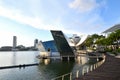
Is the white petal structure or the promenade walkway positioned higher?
the white petal structure

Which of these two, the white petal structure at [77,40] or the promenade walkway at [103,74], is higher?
the white petal structure at [77,40]

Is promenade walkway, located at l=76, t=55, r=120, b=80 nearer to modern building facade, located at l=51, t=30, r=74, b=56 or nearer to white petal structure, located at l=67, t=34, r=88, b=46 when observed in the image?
modern building facade, located at l=51, t=30, r=74, b=56

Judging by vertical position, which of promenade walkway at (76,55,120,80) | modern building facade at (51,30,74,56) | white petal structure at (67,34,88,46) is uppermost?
white petal structure at (67,34,88,46)

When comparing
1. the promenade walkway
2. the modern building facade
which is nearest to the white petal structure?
the modern building facade

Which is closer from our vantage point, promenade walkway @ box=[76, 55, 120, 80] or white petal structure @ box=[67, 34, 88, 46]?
promenade walkway @ box=[76, 55, 120, 80]

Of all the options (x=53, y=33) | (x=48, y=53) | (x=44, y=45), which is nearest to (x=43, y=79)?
(x=53, y=33)

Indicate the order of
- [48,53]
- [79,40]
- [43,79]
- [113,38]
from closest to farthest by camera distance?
[43,79]
[113,38]
[48,53]
[79,40]

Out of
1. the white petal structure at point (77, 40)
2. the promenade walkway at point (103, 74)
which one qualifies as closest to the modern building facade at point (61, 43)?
the promenade walkway at point (103, 74)

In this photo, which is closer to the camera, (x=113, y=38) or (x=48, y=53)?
(x=113, y=38)

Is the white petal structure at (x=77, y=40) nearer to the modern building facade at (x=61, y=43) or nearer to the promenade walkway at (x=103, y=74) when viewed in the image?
the modern building facade at (x=61, y=43)

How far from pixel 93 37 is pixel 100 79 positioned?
123759 millimetres

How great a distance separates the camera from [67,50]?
291 feet

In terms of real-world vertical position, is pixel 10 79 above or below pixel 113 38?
below

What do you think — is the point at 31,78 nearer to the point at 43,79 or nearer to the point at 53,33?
the point at 43,79
